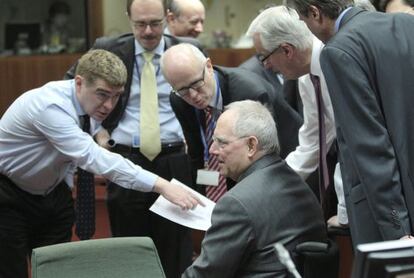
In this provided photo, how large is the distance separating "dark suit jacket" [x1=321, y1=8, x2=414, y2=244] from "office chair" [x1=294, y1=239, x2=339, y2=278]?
0.53ft

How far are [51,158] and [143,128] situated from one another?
67 cm

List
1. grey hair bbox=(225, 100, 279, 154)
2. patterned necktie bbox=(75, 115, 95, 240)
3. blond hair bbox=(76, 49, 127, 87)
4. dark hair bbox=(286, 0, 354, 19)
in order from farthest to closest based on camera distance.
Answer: patterned necktie bbox=(75, 115, 95, 240) → blond hair bbox=(76, 49, 127, 87) → grey hair bbox=(225, 100, 279, 154) → dark hair bbox=(286, 0, 354, 19)

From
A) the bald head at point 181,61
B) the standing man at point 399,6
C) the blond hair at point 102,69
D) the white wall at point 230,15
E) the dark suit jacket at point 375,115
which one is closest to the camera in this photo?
the dark suit jacket at point 375,115

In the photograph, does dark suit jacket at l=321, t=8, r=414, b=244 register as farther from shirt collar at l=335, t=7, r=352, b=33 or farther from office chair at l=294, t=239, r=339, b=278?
office chair at l=294, t=239, r=339, b=278

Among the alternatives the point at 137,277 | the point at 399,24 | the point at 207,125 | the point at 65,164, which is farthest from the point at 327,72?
the point at 65,164

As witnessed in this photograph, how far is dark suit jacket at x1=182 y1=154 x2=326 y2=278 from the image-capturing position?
2.43m

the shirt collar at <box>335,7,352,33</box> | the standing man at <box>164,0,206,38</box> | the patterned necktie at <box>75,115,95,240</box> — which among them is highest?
the shirt collar at <box>335,7,352,33</box>

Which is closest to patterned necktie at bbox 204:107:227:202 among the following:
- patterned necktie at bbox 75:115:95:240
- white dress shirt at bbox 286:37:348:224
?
white dress shirt at bbox 286:37:348:224

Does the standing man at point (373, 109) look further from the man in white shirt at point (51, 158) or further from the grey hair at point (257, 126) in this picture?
the man in white shirt at point (51, 158)

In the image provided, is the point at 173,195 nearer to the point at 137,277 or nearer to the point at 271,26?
the point at 137,277

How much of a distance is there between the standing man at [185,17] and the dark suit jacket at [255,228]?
2.54 metres

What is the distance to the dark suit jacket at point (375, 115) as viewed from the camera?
2.39 meters

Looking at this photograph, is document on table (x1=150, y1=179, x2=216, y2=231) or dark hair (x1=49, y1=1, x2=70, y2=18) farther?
dark hair (x1=49, y1=1, x2=70, y2=18)

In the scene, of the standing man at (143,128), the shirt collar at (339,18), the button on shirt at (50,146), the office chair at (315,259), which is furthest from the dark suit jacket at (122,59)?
the office chair at (315,259)
